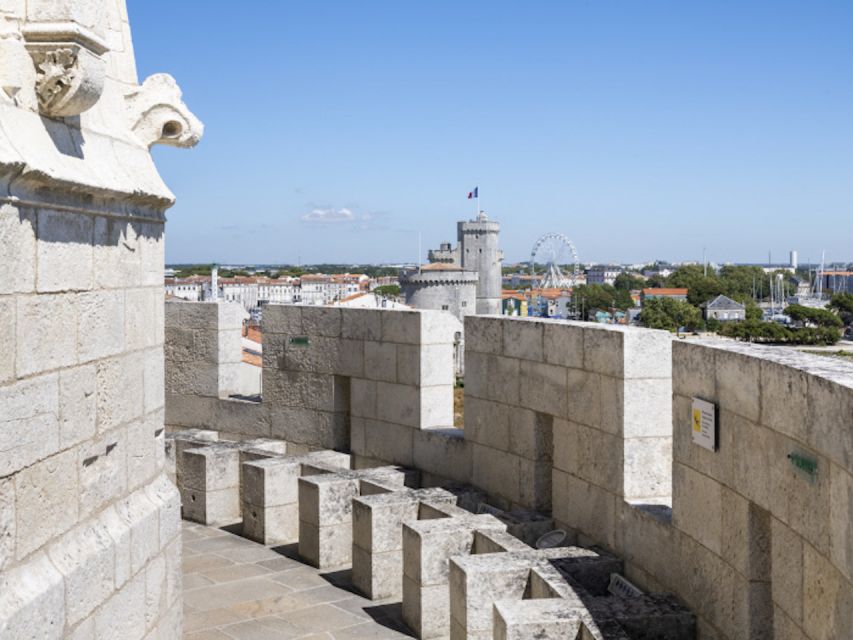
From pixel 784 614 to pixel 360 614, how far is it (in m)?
2.95

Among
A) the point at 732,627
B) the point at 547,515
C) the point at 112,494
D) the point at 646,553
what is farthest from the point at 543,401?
the point at 112,494

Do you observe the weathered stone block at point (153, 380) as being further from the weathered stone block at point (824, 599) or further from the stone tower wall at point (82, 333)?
the weathered stone block at point (824, 599)

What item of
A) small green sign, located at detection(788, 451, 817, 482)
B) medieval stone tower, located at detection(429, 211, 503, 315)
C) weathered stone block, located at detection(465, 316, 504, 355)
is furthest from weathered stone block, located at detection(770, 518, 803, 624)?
medieval stone tower, located at detection(429, 211, 503, 315)

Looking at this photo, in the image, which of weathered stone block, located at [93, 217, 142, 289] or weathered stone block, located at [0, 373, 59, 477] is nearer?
weathered stone block, located at [0, 373, 59, 477]

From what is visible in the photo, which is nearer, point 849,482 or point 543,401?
point 849,482

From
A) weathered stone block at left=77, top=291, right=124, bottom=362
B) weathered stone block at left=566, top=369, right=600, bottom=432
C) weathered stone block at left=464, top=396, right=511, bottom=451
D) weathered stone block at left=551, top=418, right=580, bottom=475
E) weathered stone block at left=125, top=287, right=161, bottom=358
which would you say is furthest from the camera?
weathered stone block at left=464, top=396, right=511, bottom=451

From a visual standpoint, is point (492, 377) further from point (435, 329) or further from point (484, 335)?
point (435, 329)

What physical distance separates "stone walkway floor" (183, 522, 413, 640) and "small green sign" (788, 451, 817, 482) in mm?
2885

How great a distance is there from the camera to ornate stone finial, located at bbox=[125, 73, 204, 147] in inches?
184

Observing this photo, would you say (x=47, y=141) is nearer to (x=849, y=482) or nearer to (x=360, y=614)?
(x=849, y=482)

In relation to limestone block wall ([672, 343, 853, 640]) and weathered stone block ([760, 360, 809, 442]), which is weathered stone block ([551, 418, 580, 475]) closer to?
limestone block wall ([672, 343, 853, 640])

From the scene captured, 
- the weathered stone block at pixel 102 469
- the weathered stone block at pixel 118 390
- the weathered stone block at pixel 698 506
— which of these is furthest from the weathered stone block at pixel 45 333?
the weathered stone block at pixel 698 506

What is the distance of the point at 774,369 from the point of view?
3.94 meters

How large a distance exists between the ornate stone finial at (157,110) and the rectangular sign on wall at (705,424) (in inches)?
112
